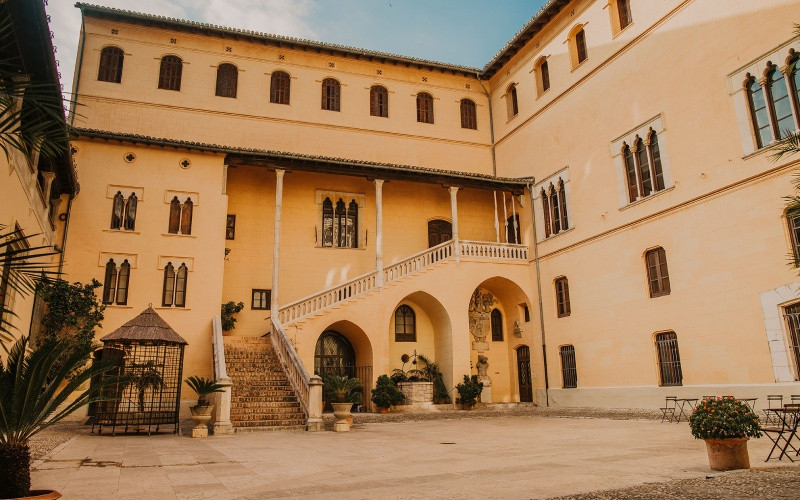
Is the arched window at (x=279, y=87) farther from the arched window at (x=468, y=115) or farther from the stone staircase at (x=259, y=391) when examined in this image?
the stone staircase at (x=259, y=391)

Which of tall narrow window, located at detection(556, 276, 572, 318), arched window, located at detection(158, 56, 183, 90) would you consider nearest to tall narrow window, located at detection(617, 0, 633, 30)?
tall narrow window, located at detection(556, 276, 572, 318)

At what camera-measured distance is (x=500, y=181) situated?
23.2 m

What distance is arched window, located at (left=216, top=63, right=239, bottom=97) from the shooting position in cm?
2343

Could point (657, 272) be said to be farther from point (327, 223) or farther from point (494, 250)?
point (327, 223)

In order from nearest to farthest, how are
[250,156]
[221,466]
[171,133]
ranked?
1. [221,466]
2. [250,156]
3. [171,133]

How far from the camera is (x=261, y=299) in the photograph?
2141cm

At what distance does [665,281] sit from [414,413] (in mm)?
8860

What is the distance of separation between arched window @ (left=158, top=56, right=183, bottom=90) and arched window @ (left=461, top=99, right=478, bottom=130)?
40.4 feet

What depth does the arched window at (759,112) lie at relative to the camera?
47.7 feet


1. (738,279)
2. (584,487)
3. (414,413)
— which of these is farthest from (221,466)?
(738,279)

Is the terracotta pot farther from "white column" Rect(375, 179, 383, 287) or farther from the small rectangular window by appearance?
the small rectangular window

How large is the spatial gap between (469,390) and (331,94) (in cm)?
1370

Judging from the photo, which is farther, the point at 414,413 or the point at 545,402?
the point at 545,402

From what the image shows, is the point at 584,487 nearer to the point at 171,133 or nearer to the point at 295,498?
the point at 295,498
